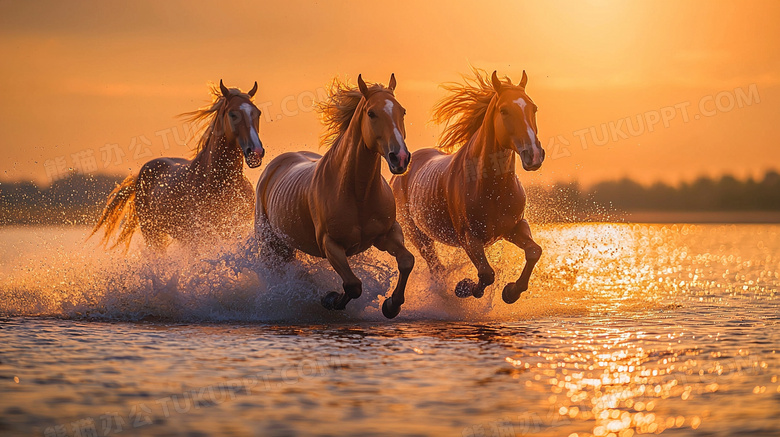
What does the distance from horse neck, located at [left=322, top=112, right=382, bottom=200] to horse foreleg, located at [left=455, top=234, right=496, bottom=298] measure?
138 centimetres

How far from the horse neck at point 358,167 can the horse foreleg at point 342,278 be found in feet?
1.76

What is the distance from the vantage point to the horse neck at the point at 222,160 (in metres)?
11.2

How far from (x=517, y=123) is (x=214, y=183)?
13.5ft

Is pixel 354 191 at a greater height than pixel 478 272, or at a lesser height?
greater

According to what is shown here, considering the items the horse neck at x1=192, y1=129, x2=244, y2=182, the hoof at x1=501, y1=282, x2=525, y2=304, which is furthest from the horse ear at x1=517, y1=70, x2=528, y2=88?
the horse neck at x1=192, y1=129, x2=244, y2=182

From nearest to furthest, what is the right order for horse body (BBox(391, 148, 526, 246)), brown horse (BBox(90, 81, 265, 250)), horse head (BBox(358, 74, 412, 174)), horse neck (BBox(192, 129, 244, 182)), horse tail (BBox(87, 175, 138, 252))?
horse head (BBox(358, 74, 412, 174)) < horse body (BBox(391, 148, 526, 246)) < brown horse (BBox(90, 81, 265, 250)) < horse neck (BBox(192, 129, 244, 182)) < horse tail (BBox(87, 175, 138, 252))

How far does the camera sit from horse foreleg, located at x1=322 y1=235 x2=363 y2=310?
8.60m

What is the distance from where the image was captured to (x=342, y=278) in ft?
28.5

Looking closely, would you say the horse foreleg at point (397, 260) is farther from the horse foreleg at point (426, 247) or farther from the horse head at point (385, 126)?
the horse foreleg at point (426, 247)

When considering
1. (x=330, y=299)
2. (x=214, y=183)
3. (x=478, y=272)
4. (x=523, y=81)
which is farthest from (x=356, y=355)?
(x=214, y=183)

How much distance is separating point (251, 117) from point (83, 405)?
6003 mm

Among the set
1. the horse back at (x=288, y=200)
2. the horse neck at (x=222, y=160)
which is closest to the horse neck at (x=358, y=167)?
the horse back at (x=288, y=200)

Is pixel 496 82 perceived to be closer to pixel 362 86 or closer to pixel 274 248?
pixel 362 86

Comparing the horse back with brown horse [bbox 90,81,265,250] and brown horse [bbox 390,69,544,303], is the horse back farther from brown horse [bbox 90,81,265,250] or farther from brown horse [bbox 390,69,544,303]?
brown horse [bbox 390,69,544,303]
